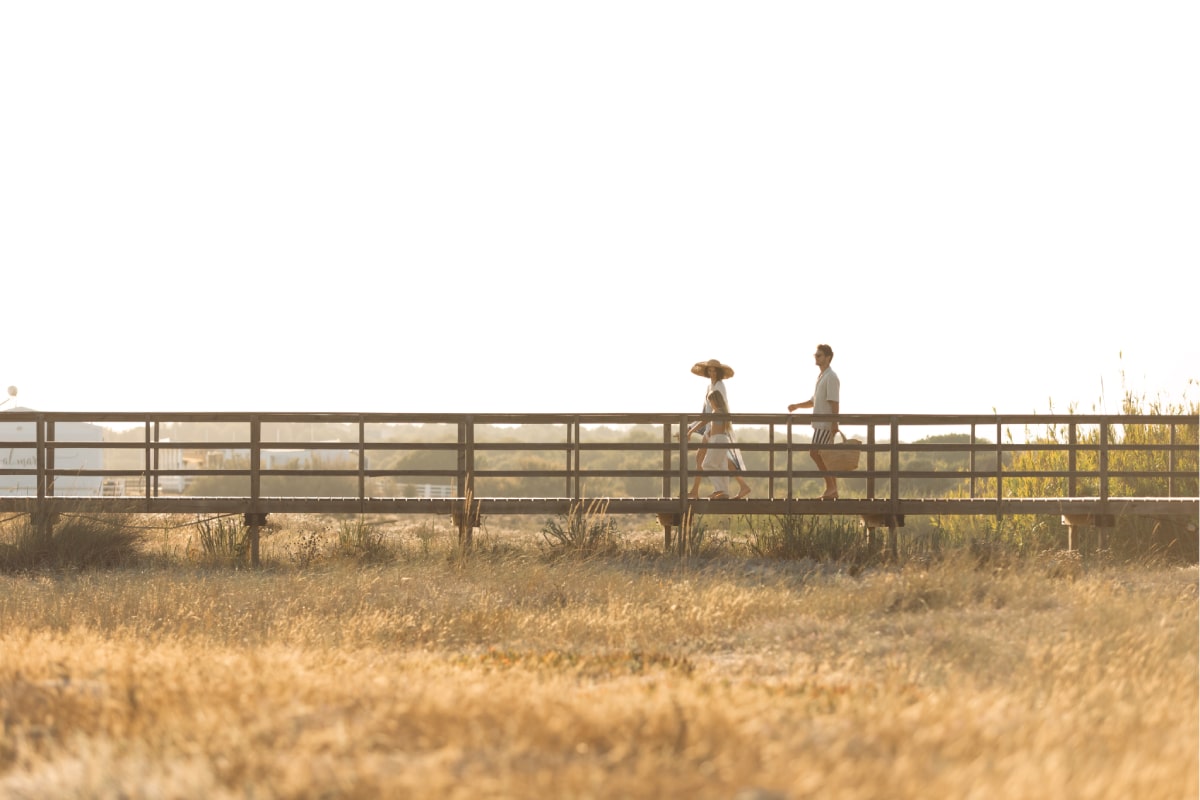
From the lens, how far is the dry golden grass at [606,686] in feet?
15.1

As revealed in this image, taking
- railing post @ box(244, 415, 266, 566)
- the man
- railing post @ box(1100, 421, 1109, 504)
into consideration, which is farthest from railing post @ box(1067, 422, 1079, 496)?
railing post @ box(244, 415, 266, 566)

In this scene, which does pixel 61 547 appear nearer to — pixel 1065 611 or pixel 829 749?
pixel 1065 611

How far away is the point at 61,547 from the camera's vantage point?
596 inches

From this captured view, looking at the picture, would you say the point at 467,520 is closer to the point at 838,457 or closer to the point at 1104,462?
the point at 838,457

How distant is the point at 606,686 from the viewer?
6.71m

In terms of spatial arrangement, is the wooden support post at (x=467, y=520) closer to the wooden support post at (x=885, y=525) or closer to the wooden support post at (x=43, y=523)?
the wooden support post at (x=885, y=525)

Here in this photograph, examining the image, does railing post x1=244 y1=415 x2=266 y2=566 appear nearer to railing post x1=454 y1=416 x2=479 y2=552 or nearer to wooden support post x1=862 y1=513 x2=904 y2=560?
railing post x1=454 y1=416 x2=479 y2=552

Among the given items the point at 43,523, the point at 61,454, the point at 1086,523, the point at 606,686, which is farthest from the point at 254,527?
the point at 61,454

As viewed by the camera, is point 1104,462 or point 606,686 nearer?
point 606,686

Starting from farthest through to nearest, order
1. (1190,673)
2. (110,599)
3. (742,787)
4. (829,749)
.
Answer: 1. (110,599)
2. (1190,673)
3. (829,749)
4. (742,787)

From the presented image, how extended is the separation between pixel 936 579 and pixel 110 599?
7747 mm

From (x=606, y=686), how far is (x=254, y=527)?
9.97 meters

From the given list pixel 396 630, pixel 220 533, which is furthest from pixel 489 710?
pixel 220 533

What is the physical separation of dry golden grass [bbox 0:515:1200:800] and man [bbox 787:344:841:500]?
266cm
